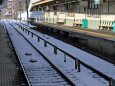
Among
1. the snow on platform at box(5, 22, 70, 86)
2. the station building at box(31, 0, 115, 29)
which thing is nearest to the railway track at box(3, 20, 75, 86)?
the snow on platform at box(5, 22, 70, 86)

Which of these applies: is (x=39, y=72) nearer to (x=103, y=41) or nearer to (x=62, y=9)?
(x=103, y=41)

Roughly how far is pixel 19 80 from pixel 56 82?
4.58 feet

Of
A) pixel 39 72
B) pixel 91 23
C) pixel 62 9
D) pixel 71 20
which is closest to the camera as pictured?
pixel 39 72

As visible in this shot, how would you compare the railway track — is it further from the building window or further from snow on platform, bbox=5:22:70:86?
the building window

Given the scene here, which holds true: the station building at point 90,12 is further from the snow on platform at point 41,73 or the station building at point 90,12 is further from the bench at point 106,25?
the snow on platform at point 41,73

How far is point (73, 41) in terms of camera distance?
20.0 metres

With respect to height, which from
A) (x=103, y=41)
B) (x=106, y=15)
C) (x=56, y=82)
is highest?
(x=106, y=15)

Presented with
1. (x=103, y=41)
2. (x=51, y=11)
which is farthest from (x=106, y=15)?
(x=51, y=11)

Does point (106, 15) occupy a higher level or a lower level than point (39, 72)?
higher

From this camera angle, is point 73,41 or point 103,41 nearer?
point 103,41

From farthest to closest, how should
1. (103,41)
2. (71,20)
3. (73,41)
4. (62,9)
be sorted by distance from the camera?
1. (62,9)
2. (71,20)
3. (73,41)
4. (103,41)

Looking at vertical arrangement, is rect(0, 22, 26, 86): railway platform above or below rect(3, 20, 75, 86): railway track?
above

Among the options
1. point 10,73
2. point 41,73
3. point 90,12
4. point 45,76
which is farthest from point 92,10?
point 10,73

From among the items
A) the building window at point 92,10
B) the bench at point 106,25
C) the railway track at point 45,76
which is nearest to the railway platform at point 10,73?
the railway track at point 45,76
